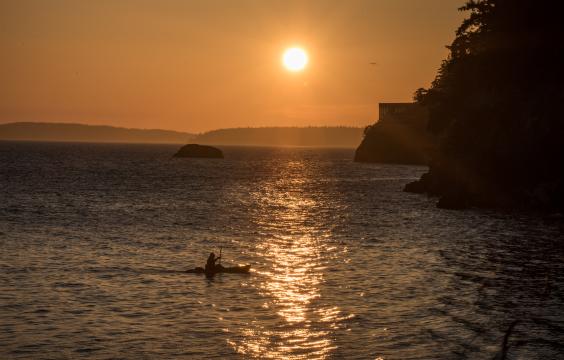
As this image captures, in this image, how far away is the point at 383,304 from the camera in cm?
3108

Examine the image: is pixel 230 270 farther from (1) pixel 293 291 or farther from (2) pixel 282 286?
(1) pixel 293 291

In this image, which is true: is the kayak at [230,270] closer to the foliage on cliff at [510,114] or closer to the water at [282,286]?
the water at [282,286]

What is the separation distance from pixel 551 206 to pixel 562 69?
16099 mm

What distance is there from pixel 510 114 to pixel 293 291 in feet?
171

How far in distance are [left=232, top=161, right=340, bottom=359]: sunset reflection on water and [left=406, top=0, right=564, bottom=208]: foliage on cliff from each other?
72.9ft

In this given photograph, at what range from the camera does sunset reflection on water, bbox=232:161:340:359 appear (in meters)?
24.6

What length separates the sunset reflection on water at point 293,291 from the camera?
2460cm

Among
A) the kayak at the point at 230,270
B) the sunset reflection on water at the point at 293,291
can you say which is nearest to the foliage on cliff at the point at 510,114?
the sunset reflection on water at the point at 293,291

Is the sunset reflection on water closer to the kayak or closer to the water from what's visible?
the water

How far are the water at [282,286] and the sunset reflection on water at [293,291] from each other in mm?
114

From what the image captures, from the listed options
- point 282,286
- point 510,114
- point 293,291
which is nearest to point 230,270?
→ point 282,286

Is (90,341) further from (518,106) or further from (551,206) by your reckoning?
(518,106)

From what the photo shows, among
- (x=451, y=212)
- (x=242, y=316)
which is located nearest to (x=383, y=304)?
(x=242, y=316)

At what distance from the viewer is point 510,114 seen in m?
77.2
